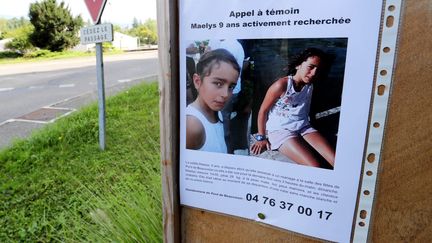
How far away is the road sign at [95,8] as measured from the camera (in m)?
4.61

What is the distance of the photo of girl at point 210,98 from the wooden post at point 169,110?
0.21 ft

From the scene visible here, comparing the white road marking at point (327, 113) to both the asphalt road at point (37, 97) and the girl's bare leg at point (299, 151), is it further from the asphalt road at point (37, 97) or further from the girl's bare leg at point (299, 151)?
the asphalt road at point (37, 97)

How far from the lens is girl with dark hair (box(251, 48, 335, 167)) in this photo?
3.36 feet

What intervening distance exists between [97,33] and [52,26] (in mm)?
32514

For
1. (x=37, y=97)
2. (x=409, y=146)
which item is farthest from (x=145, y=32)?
(x=409, y=146)

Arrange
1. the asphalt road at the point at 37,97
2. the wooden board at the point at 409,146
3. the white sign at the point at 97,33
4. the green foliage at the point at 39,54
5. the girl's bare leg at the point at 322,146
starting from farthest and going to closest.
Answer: the green foliage at the point at 39,54
the asphalt road at the point at 37,97
the white sign at the point at 97,33
the girl's bare leg at the point at 322,146
the wooden board at the point at 409,146

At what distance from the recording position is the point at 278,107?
1092 mm

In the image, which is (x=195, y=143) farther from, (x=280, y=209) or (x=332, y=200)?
(x=332, y=200)

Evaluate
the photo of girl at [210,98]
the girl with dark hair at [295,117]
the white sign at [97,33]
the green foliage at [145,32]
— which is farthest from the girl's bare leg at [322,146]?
the green foliage at [145,32]

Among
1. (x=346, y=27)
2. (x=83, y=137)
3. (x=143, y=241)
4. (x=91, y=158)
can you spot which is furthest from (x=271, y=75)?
(x=83, y=137)

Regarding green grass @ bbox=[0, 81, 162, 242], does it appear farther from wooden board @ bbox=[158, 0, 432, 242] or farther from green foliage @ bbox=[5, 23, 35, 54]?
green foliage @ bbox=[5, 23, 35, 54]

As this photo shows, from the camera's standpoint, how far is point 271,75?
43.1 inches

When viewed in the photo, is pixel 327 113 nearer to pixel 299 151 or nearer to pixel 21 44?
pixel 299 151

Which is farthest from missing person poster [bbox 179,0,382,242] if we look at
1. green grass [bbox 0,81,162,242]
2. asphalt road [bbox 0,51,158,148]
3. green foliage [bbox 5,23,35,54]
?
green foliage [bbox 5,23,35,54]
